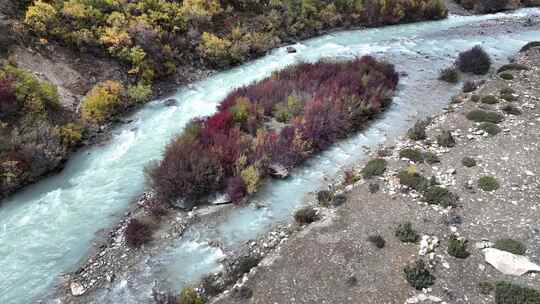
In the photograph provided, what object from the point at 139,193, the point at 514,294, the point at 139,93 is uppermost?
the point at 139,93

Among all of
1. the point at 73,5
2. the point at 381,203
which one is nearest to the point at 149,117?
the point at 73,5

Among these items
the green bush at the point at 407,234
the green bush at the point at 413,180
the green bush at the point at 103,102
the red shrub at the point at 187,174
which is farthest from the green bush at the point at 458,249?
the green bush at the point at 103,102

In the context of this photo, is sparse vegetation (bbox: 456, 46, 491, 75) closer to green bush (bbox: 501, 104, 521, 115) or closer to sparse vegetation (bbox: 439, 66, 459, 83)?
sparse vegetation (bbox: 439, 66, 459, 83)

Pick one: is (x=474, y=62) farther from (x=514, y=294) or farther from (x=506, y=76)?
(x=514, y=294)

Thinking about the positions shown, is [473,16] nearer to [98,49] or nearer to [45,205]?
[98,49]

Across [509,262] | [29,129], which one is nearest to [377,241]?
[509,262]

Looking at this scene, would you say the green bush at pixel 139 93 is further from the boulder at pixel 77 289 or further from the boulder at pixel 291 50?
the boulder at pixel 77 289

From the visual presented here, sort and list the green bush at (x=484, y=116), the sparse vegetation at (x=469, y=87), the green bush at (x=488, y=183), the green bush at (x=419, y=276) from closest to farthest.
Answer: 1. the green bush at (x=419, y=276)
2. the green bush at (x=488, y=183)
3. the green bush at (x=484, y=116)
4. the sparse vegetation at (x=469, y=87)
